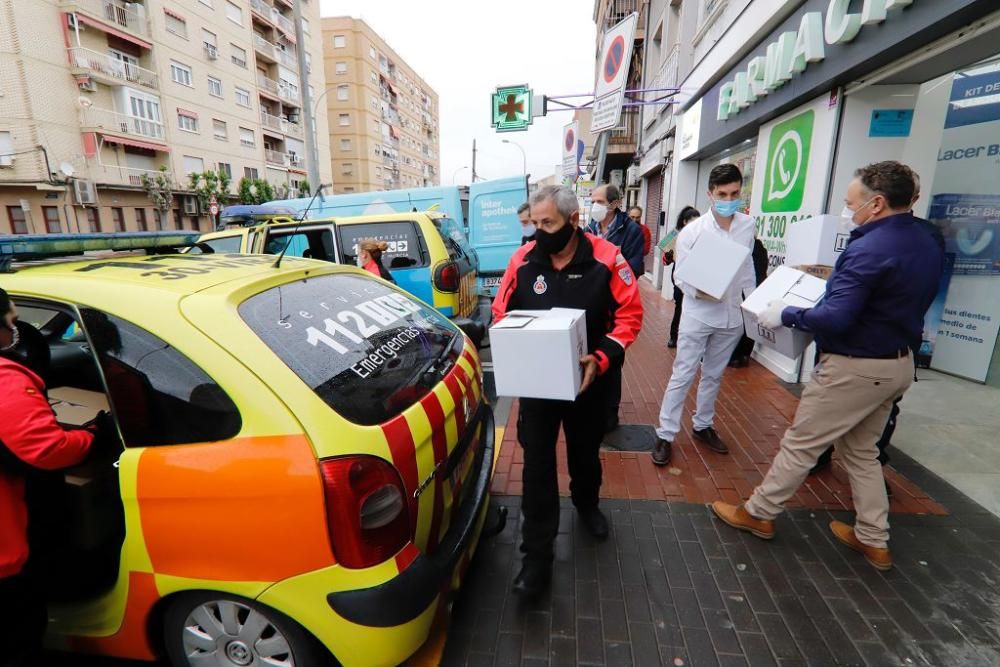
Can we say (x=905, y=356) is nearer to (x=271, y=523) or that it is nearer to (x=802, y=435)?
(x=802, y=435)

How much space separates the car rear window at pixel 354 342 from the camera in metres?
1.67

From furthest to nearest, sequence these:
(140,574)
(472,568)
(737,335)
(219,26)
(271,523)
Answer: (219,26), (737,335), (472,568), (140,574), (271,523)

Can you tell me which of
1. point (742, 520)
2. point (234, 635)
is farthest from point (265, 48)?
point (742, 520)

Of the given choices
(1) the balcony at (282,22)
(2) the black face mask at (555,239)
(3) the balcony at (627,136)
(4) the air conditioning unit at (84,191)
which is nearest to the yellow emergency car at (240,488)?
(2) the black face mask at (555,239)

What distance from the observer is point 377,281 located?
8.66ft

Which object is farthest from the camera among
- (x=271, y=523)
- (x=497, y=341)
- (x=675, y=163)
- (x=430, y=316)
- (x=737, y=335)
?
(x=675, y=163)

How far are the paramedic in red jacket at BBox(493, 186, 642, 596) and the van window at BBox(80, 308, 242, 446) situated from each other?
1.29 metres

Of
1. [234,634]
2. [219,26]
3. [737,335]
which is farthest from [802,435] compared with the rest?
[219,26]

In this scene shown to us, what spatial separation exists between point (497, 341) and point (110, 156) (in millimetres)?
31844

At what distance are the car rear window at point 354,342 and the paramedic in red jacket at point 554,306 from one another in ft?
1.73

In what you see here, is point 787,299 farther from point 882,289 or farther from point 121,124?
point 121,124

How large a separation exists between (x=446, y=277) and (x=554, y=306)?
3103mm

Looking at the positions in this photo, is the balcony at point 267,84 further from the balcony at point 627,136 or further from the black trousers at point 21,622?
the black trousers at point 21,622

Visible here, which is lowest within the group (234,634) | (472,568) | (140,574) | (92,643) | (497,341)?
(472,568)
